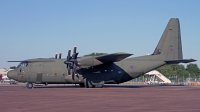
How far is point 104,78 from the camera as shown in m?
36.7

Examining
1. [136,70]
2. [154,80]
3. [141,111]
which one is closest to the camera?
[141,111]

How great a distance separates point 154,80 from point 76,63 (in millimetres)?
28077

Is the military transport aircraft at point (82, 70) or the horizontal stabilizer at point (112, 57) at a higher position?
the horizontal stabilizer at point (112, 57)

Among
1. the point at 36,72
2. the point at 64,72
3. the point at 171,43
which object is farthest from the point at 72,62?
the point at 171,43

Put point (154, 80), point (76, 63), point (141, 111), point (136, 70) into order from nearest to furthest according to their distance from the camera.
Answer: point (141, 111) → point (76, 63) → point (136, 70) → point (154, 80)

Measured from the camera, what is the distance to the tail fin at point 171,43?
129 feet

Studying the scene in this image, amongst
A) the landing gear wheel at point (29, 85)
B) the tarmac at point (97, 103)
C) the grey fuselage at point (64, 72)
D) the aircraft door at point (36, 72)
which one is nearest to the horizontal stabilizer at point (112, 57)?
the grey fuselage at point (64, 72)

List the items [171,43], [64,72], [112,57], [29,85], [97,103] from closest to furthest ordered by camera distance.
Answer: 1. [97,103]
2. [112,57]
3. [29,85]
4. [64,72]
5. [171,43]

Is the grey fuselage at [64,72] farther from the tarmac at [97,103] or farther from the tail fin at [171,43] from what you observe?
the tarmac at [97,103]

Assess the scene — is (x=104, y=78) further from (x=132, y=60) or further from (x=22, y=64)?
(x=22, y=64)

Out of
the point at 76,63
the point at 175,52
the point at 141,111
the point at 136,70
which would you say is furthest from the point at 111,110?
the point at 175,52

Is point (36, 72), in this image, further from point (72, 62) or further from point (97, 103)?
point (97, 103)

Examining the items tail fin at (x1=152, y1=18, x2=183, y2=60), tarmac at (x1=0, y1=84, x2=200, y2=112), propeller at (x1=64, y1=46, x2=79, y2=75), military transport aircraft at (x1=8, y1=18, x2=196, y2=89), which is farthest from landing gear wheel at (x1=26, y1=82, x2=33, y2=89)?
tail fin at (x1=152, y1=18, x2=183, y2=60)

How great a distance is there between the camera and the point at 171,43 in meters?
39.5
